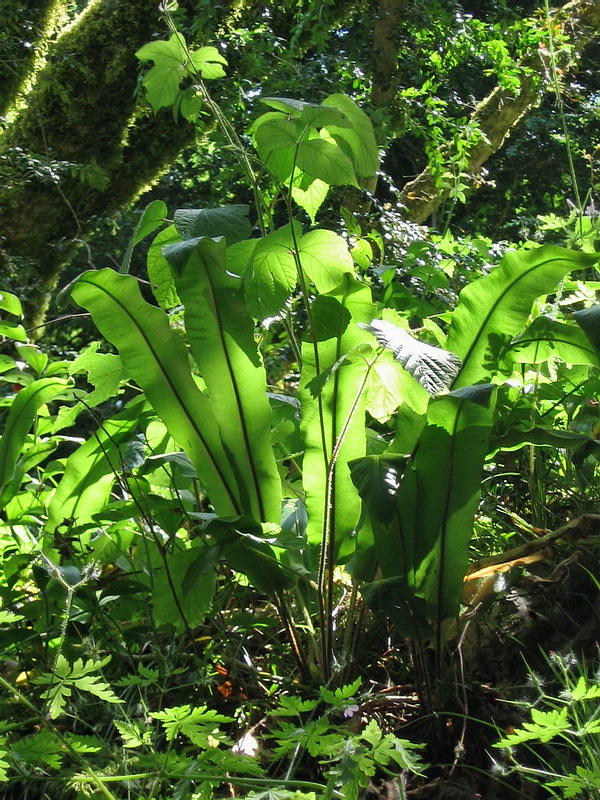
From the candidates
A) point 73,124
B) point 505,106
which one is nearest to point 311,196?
point 73,124

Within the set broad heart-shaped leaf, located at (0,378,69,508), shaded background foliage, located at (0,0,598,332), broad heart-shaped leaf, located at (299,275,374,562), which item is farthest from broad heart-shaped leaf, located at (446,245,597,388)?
shaded background foliage, located at (0,0,598,332)

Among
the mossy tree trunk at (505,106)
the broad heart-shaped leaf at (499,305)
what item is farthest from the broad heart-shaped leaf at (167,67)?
the mossy tree trunk at (505,106)

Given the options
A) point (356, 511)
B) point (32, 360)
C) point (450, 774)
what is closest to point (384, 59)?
point (32, 360)

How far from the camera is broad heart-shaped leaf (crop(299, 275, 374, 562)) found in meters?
0.87

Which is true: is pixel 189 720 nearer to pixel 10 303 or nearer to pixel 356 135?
pixel 356 135

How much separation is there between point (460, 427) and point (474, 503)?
9cm

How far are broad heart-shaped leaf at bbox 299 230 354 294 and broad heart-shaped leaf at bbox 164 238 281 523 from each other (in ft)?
0.28

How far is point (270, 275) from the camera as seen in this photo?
82cm

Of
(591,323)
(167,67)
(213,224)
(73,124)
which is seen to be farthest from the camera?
(73,124)

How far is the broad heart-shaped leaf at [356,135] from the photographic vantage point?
0.87m

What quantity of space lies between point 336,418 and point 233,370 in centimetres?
14

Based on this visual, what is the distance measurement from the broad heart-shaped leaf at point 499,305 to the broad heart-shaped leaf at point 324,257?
15 cm

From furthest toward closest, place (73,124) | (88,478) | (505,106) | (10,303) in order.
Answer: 1. (505,106)
2. (73,124)
3. (10,303)
4. (88,478)

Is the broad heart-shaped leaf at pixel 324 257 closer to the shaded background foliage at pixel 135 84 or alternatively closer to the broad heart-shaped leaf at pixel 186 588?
the broad heart-shaped leaf at pixel 186 588
